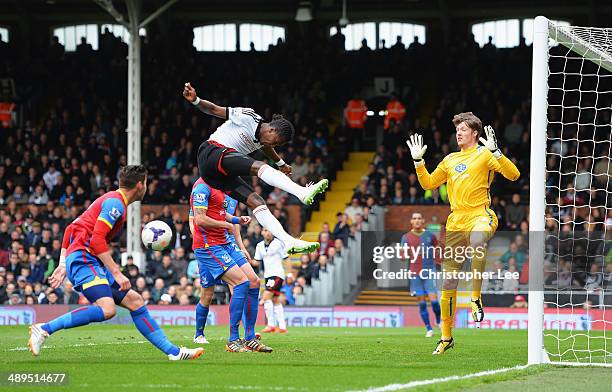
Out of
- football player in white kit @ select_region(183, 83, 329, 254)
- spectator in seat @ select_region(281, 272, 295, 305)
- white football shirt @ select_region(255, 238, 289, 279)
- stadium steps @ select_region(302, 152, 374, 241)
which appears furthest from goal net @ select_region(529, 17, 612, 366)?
stadium steps @ select_region(302, 152, 374, 241)

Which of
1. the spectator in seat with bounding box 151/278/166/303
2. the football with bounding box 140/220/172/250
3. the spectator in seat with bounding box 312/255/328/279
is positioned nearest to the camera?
the football with bounding box 140/220/172/250

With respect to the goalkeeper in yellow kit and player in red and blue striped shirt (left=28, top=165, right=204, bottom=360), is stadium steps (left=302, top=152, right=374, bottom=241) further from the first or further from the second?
player in red and blue striped shirt (left=28, top=165, right=204, bottom=360)

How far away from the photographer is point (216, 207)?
42.0ft

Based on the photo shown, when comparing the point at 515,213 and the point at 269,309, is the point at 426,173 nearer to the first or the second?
the point at 269,309

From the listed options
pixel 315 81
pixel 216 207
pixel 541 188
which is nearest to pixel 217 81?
pixel 315 81

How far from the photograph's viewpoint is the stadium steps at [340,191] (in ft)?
93.5

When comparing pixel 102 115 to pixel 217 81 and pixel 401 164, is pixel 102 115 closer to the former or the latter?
pixel 217 81

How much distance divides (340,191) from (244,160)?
773 inches

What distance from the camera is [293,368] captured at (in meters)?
9.80

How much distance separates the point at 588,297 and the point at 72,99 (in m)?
20.5

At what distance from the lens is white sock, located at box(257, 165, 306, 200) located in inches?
410

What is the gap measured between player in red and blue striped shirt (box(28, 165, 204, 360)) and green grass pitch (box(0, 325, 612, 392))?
40cm

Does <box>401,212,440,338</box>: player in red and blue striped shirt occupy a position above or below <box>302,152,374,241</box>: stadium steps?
below

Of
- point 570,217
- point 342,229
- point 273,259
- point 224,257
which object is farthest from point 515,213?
point 224,257
